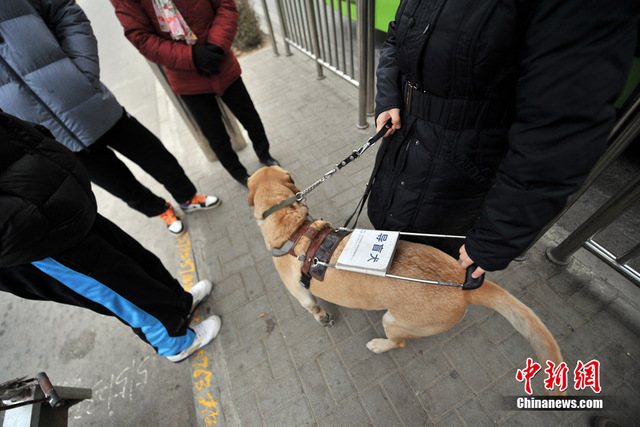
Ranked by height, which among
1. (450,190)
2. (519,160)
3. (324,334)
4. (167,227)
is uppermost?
(519,160)

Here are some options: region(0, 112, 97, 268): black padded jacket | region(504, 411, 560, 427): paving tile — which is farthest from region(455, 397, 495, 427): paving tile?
region(0, 112, 97, 268): black padded jacket

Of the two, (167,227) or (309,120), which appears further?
(309,120)

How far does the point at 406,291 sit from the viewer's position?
1.53 m

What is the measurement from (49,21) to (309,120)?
3097 millimetres

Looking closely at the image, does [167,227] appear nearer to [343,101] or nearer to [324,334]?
[324,334]

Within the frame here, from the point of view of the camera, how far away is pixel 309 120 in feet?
14.6

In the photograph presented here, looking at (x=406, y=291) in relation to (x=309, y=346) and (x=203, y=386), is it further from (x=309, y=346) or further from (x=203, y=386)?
(x=203, y=386)

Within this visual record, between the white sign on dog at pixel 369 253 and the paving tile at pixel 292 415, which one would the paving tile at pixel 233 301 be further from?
the white sign on dog at pixel 369 253

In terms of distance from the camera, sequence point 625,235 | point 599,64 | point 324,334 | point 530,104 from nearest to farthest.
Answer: point 599,64 < point 530,104 < point 324,334 < point 625,235

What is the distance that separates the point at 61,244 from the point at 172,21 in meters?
2.11

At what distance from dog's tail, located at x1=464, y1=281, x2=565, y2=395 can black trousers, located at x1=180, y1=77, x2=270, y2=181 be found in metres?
2.91

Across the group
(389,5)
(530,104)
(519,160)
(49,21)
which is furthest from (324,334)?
(389,5)

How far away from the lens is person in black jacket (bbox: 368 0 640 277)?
2.51ft

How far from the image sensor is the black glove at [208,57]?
2.45 meters
